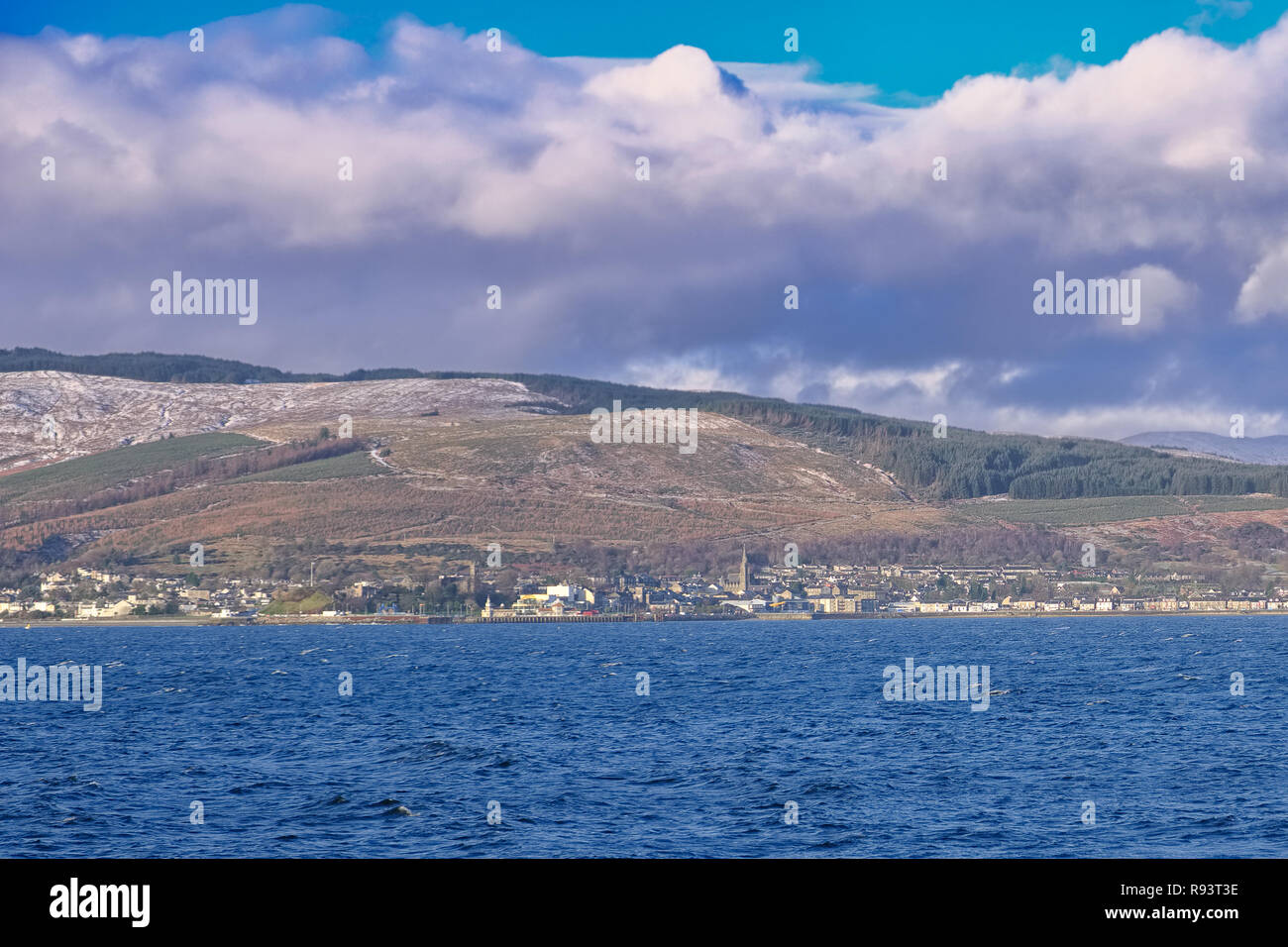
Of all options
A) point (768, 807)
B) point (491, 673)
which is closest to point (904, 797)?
point (768, 807)

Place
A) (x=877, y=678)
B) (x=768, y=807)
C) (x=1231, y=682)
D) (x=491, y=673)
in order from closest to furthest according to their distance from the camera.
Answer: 1. (x=768, y=807)
2. (x=1231, y=682)
3. (x=877, y=678)
4. (x=491, y=673)

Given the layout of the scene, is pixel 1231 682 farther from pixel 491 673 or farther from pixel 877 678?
pixel 491 673

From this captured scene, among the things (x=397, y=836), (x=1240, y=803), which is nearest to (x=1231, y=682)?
(x=1240, y=803)
